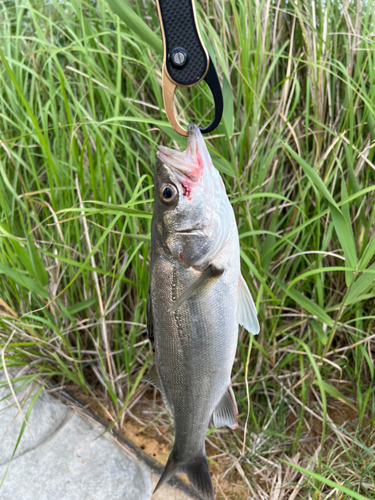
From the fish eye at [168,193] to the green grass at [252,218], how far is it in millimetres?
724

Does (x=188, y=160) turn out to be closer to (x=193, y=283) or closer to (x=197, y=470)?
(x=193, y=283)

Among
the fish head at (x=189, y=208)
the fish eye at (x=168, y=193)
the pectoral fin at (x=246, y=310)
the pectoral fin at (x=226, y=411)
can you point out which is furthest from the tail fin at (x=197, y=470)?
the fish eye at (x=168, y=193)

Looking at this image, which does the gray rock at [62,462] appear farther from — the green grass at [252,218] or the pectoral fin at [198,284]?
the pectoral fin at [198,284]

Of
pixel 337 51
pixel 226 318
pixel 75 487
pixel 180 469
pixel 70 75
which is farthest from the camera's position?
pixel 70 75

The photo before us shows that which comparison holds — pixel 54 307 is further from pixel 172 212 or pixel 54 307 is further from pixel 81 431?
pixel 172 212

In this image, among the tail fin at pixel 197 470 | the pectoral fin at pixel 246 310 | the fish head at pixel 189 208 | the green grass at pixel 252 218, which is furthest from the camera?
the green grass at pixel 252 218

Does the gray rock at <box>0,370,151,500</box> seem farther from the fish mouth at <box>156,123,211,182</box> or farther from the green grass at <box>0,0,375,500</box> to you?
the fish mouth at <box>156,123,211,182</box>

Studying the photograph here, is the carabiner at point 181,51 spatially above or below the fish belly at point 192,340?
above

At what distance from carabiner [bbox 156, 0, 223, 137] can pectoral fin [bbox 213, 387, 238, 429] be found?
0.82 meters

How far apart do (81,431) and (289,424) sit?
1.09m

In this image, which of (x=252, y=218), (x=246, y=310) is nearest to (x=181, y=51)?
(x=246, y=310)

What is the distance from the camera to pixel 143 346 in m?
1.99

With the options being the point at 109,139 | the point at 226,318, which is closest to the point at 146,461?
the point at 226,318

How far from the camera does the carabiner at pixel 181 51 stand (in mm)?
872
